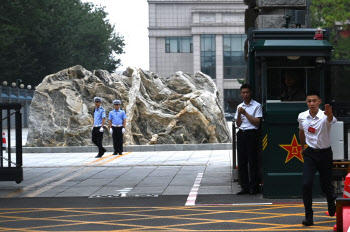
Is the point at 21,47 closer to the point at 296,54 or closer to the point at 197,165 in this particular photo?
the point at 197,165

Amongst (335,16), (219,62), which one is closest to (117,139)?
(335,16)

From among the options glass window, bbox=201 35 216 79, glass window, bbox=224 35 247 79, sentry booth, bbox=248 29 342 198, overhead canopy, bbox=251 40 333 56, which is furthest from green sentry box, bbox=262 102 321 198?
glass window, bbox=224 35 247 79

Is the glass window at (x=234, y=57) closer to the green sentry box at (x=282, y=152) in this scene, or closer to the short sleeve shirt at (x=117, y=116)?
the short sleeve shirt at (x=117, y=116)

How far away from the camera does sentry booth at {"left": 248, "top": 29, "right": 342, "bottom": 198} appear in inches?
437

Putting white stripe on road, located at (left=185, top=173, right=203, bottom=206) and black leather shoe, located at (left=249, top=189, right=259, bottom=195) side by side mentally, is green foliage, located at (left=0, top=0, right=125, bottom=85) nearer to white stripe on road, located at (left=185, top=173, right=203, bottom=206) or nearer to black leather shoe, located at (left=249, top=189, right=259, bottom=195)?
white stripe on road, located at (left=185, top=173, right=203, bottom=206)

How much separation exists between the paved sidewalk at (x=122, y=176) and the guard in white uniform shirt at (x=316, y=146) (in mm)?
3589

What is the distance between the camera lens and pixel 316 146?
8977mm

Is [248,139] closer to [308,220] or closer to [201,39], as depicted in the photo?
[308,220]

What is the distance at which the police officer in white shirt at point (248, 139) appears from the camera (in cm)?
1176

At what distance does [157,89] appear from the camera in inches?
1132

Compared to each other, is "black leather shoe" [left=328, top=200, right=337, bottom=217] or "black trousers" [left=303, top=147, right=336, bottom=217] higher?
"black trousers" [left=303, top=147, right=336, bottom=217]

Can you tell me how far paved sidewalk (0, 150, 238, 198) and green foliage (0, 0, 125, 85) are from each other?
29050 millimetres

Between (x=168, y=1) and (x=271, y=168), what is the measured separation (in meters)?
93.3

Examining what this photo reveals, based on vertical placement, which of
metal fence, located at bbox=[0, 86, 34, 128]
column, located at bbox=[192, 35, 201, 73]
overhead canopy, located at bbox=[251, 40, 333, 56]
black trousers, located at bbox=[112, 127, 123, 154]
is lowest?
black trousers, located at bbox=[112, 127, 123, 154]
